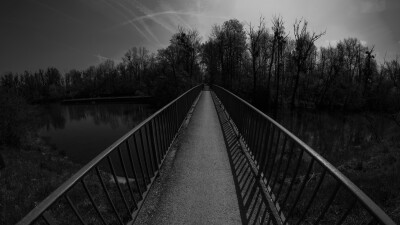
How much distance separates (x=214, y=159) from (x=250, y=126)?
4.04ft

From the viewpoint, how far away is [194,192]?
382cm

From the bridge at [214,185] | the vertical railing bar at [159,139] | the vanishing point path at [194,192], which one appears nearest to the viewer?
the bridge at [214,185]

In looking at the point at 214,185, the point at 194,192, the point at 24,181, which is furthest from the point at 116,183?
the point at 24,181

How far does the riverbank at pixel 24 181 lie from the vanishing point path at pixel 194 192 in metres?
6.58

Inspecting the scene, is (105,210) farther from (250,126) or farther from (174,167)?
(250,126)

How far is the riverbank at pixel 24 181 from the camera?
825cm

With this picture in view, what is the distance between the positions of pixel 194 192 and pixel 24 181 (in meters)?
11.7

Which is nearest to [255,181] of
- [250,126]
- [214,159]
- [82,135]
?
[214,159]

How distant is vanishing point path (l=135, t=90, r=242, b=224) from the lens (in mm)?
3176

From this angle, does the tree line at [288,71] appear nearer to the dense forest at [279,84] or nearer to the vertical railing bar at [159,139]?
the dense forest at [279,84]

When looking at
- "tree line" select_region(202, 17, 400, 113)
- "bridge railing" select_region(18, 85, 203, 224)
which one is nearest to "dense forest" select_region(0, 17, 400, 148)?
"tree line" select_region(202, 17, 400, 113)

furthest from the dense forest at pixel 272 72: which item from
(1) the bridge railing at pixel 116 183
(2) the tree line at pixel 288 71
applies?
(1) the bridge railing at pixel 116 183

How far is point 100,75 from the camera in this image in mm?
95250

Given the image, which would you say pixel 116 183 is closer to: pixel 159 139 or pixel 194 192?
pixel 194 192
